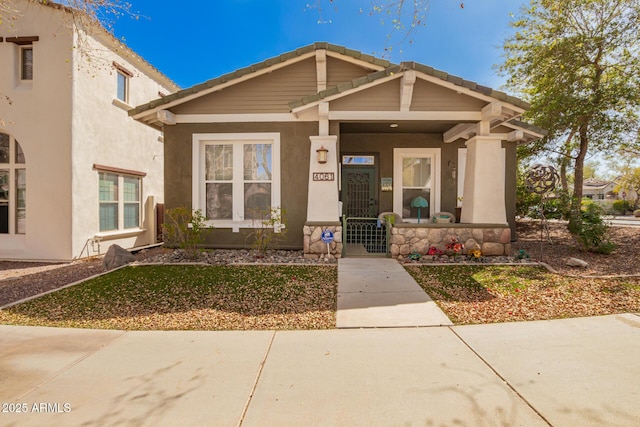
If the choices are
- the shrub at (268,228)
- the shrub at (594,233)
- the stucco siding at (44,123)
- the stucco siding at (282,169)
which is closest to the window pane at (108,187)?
the stucco siding at (44,123)

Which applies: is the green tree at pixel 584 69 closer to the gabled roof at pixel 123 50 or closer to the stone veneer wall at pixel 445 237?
the stone veneer wall at pixel 445 237

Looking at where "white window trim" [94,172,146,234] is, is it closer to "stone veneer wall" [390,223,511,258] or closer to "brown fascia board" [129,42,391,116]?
"brown fascia board" [129,42,391,116]

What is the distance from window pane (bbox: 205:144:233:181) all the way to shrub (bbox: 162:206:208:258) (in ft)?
3.43

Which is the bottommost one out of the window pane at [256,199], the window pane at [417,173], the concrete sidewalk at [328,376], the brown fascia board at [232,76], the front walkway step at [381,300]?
the concrete sidewalk at [328,376]

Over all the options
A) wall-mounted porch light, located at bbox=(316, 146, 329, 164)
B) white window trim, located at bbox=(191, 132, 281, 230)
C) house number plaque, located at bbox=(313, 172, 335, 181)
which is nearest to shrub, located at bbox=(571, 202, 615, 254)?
house number plaque, located at bbox=(313, 172, 335, 181)

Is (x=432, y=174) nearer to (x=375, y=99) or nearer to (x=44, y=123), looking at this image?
(x=375, y=99)

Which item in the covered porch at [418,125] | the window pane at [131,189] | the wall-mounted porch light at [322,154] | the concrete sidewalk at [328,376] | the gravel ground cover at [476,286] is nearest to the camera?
the concrete sidewalk at [328,376]

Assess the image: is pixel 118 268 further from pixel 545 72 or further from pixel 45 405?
pixel 545 72

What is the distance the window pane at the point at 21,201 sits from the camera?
8.47m

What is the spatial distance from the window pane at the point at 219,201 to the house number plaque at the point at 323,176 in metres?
2.49

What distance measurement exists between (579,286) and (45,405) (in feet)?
22.7

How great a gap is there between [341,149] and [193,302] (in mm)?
6626

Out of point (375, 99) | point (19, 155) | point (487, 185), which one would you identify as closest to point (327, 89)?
point (375, 99)

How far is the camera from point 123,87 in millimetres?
10234
